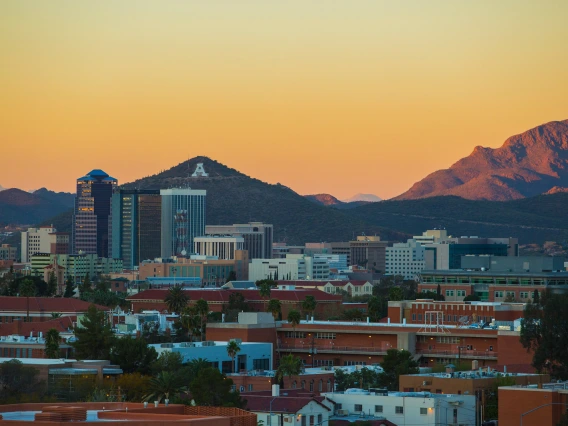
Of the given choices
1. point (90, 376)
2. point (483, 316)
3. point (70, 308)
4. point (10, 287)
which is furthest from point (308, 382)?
point (10, 287)

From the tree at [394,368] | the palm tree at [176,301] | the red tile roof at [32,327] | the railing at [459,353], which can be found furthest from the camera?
the palm tree at [176,301]

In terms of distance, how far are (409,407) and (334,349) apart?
43.5m

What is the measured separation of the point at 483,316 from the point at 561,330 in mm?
46703

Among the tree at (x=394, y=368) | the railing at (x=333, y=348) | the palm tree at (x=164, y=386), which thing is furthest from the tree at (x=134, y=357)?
the railing at (x=333, y=348)

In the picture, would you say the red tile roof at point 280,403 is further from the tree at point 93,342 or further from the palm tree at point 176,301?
the palm tree at point 176,301

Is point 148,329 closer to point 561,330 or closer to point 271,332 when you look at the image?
point 271,332

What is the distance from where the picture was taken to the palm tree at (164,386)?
80562 millimetres

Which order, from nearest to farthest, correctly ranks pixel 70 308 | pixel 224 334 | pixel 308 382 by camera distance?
1. pixel 308 382
2. pixel 224 334
3. pixel 70 308

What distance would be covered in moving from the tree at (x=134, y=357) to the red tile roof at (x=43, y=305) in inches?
2511

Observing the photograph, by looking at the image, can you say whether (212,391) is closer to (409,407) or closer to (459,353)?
(409,407)

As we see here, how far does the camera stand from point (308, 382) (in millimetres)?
100125

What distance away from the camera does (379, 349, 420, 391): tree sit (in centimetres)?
9704

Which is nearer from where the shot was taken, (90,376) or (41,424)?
(41,424)

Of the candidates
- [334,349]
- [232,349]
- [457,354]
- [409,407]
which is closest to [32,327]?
[334,349]
